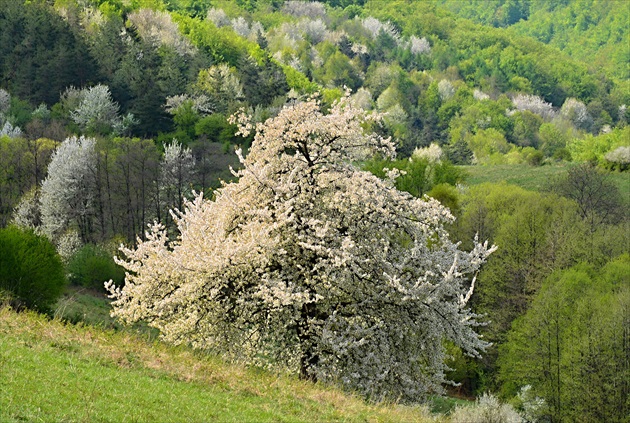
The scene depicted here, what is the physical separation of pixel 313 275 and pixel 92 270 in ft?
115

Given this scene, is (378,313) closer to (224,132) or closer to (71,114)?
(224,132)

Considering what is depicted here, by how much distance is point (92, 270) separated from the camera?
52188mm

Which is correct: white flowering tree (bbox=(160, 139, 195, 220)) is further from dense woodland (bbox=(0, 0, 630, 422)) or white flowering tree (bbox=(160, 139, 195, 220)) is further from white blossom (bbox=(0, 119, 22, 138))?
white blossom (bbox=(0, 119, 22, 138))

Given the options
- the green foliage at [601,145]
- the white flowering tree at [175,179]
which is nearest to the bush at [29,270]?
the white flowering tree at [175,179]

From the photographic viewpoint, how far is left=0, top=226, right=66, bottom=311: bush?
3575cm

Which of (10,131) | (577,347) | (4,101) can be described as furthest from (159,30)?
(577,347)

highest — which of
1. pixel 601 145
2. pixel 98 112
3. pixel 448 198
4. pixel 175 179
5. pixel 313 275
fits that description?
pixel 313 275

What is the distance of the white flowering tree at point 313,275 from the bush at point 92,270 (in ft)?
104

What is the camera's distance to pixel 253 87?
110m

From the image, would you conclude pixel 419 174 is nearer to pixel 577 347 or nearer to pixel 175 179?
pixel 175 179

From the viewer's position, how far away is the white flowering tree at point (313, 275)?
65.0 feet

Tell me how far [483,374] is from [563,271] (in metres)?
8.55

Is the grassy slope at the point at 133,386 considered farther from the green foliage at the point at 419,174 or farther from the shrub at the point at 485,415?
the green foliage at the point at 419,174

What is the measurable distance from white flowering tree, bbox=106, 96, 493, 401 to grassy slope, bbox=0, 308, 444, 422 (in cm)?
168
